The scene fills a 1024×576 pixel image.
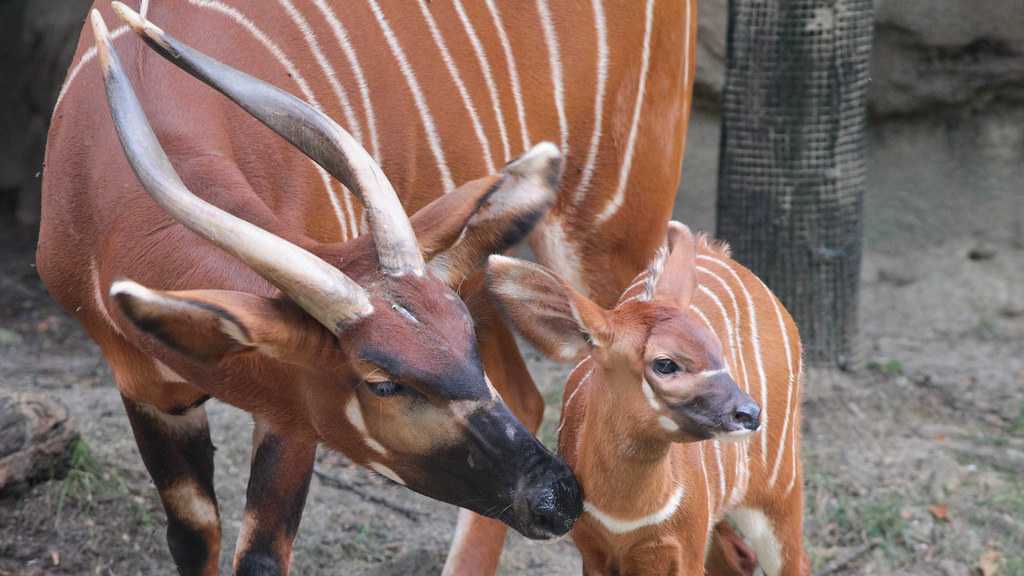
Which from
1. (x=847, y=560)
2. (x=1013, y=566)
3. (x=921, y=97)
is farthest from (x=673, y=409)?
(x=921, y=97)

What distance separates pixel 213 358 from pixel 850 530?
2284mm

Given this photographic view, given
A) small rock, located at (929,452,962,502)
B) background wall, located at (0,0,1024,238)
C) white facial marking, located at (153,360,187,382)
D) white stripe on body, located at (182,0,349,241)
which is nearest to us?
white facial marking, located at (153,360,187,382)

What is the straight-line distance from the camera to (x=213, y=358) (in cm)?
230

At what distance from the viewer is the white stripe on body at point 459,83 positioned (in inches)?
132

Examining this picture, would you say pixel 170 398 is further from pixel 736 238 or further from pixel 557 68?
pixel 736 238

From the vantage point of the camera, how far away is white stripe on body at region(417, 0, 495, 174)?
3342 millimetres

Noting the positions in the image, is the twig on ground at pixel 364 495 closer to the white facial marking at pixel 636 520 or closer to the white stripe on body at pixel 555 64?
the white stripe on body at pixel 555 64

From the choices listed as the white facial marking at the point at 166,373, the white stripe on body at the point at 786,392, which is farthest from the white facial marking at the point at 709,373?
the white facial marking at the point at 166,373

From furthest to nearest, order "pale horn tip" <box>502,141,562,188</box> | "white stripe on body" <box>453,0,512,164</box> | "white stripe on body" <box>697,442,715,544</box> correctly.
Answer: "white stripe on body" <box>453,0,512,164</box> → "white stripe on body" <box>697,442,715,544</box> → "pale horn tip" <box>502,141,562,188</box>

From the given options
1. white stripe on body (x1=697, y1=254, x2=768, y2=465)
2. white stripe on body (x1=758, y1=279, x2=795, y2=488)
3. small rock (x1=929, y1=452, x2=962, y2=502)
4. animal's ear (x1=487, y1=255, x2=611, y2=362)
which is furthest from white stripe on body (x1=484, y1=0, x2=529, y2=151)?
small rock (x1=929, y1=452, x2=962, y2=502)

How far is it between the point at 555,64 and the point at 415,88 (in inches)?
17.6

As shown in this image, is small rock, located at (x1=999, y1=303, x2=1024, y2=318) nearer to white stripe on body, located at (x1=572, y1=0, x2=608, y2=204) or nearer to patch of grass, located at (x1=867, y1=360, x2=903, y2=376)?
patch of grass, located at (x1=867, y1=360, x2=903, y2=376)

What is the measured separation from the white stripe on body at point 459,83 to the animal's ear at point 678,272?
0.67m

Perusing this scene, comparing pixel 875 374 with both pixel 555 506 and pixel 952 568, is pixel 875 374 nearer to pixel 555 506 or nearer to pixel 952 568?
pixel 952 568
